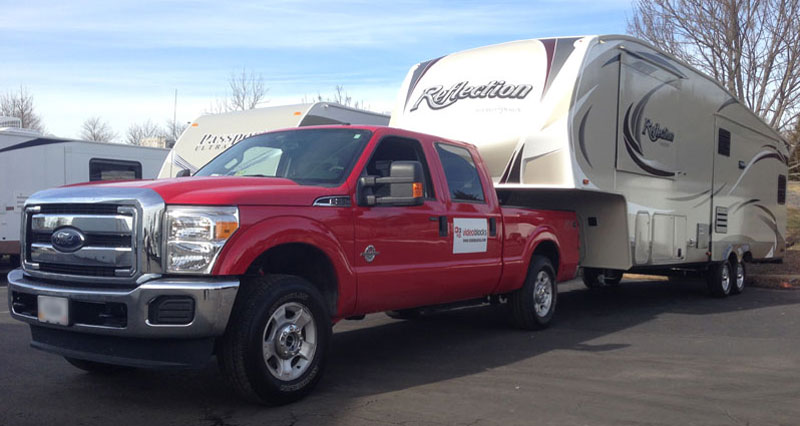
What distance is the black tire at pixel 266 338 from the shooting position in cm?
471

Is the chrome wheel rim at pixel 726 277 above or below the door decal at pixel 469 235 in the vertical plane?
below

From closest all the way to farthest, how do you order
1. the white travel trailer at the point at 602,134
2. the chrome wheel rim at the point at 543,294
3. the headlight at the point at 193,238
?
the headlight at the point at 193,238, the chrome wheel rim at the point at 543,294, the white travel trailer at the point at 602,134

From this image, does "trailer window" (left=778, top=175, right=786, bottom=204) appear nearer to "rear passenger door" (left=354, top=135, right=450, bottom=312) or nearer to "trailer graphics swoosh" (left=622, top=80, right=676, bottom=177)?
"trailer graphics swoosh" (left=622, top=80, right=676, bottom=177)

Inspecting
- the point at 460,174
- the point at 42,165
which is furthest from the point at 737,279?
the point at 42,165

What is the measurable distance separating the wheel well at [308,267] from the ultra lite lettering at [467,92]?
4315mm

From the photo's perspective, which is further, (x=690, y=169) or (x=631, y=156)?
(x=690, y=169)

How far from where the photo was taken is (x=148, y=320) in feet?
14.7

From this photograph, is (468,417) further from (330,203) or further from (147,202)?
(147,202)

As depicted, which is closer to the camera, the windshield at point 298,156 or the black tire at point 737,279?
the windshield at point 298,156

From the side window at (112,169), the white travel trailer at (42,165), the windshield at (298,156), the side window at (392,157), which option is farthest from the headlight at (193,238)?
the side window at (112,169)

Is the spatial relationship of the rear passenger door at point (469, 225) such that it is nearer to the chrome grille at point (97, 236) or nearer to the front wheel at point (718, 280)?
the chrome grille at point (97, 236)

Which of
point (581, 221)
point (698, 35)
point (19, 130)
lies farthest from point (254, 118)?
point (698, 35)

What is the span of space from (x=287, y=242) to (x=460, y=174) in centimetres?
258

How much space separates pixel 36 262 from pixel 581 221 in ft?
21.6
